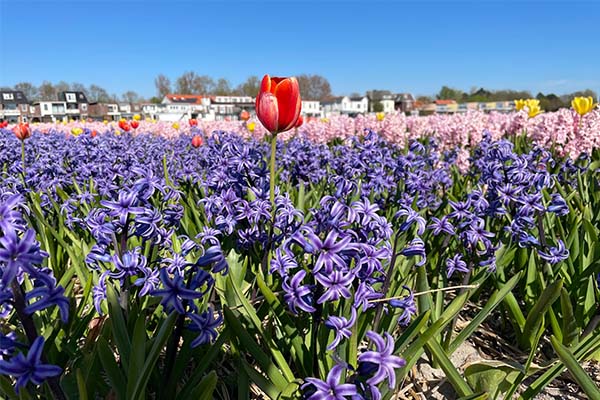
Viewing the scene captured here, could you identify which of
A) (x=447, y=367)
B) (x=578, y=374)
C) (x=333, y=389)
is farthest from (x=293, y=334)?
(x=578, y=374)

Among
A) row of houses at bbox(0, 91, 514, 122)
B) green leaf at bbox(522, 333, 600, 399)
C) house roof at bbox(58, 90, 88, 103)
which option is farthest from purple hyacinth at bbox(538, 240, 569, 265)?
house roof at bbox(58, 90, 88, 103)

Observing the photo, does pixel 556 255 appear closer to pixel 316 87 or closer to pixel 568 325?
pixel 568 325

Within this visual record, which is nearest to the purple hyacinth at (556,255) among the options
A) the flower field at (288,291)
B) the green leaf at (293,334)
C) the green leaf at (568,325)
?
the flower field at (288,291)

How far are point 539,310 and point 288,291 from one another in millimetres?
1459

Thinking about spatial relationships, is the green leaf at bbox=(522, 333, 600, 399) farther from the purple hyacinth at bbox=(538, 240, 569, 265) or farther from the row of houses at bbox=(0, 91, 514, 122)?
the row of houses at bbox=(0, 91, 514, 122)

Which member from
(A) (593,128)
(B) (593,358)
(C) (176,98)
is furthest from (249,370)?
(C) (176,98)

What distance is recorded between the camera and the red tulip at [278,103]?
6.70 ft

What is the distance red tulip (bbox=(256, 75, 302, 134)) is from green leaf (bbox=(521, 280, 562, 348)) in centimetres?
144

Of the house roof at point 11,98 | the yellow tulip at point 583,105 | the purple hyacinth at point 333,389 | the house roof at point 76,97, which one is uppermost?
the house roof at point 76,97

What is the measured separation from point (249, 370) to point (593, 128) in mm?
5533

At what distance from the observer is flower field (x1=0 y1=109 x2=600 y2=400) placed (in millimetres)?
1303

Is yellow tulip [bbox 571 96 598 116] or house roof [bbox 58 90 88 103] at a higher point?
house roof [bbox 58 90 88 103]

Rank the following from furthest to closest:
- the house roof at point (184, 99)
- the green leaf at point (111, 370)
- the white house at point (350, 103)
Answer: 1. the white house at point (350, 103)
2. the house roof at point (184, 99)
3. the green leaf at point (111, 370)

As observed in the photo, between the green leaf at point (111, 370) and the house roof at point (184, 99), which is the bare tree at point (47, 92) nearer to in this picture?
the house roof at point (184, 99)
